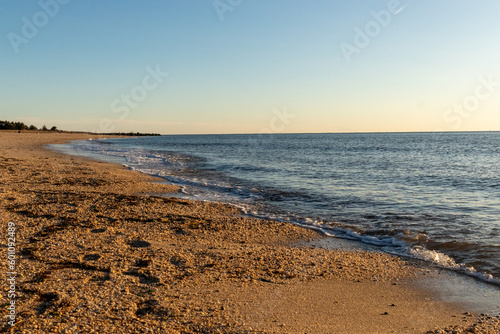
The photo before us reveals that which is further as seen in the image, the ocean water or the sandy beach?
the ocean water

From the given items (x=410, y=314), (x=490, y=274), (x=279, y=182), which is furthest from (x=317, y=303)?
(x=279, y=182)

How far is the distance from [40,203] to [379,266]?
11922 millimetres

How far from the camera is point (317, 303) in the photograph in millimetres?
6172

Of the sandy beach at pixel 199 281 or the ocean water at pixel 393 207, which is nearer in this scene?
the sandy beach at pixel 199 281

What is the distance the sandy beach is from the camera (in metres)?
5.31

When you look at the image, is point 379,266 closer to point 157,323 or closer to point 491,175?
point 157,323

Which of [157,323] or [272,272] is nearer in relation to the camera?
[157,323]

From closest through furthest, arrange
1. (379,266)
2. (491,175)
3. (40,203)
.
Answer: (379,266) → (40,203) → (491,175)

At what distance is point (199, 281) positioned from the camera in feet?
22.2

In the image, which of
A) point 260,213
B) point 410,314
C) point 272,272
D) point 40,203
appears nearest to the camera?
point 410,314

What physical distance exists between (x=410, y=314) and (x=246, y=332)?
3053mm

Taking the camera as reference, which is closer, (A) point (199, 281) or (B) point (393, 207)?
(A) point (199, 281)

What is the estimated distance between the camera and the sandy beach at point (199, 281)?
17.4 ft

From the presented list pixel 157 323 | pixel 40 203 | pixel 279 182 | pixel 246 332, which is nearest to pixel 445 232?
pixel 246 332
